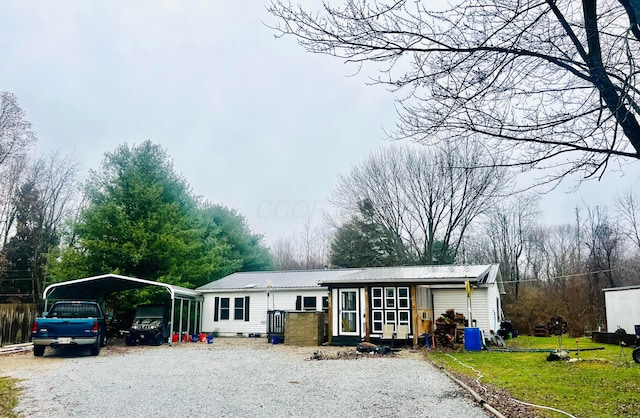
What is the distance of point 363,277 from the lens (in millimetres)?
19625

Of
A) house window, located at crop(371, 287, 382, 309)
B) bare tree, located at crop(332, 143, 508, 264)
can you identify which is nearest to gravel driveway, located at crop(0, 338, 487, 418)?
house window, located at crop(371, 287, 382, 309)

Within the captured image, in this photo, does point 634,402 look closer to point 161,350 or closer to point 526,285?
point 161,350

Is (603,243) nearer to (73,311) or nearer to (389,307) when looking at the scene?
(389,307)

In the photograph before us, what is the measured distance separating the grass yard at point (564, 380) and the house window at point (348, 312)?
15.3 ft

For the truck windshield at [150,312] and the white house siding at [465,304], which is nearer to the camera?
the white house siding at [465,304]

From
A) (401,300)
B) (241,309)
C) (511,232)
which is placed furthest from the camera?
(511,232)

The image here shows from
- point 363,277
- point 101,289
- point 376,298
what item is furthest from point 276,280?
point 101,289

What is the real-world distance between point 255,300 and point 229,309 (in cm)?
161

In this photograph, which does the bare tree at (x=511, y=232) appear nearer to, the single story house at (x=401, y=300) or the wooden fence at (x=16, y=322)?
the single story house at (x=401, y=300)

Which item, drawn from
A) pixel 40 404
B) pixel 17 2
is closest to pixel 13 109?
pixel 17 2

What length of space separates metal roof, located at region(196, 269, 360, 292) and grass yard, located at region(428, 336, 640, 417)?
34.7ft

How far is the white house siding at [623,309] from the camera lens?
823 inches

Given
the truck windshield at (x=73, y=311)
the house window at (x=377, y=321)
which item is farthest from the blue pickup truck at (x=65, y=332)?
the house window at (x=377, y=321)

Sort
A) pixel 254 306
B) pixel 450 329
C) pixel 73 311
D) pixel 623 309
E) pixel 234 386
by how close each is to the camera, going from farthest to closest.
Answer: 1. pixel 254 306
2. pixel 623 309
3. pixel 450 329
4. pixel 73 311
5. pixel 234 386
